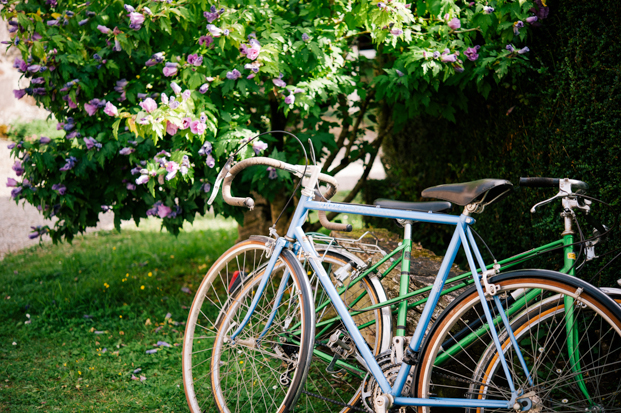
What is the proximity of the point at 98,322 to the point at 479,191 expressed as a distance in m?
3.29

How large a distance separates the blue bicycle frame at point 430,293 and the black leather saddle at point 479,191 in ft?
0.23

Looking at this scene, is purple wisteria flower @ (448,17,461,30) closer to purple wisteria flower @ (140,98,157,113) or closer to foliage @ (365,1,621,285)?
foliage @ (365,1,621,285)

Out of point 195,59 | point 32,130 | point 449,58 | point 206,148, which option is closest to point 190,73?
point 195,59

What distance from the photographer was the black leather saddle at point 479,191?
179 cm

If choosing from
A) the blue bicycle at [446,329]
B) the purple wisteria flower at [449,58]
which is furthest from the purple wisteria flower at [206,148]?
the purple wisteria flower at [449,58]

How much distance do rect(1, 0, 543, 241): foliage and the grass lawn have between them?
2.73ft

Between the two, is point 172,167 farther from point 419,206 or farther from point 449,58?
point 449,58

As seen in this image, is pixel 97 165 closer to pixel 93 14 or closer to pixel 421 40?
pixel 93 14

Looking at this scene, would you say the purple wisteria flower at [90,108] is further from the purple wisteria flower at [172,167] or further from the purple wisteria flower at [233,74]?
the purple wisteria flower at [233,74]

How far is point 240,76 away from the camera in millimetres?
3102

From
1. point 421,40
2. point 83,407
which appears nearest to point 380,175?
point 421,40

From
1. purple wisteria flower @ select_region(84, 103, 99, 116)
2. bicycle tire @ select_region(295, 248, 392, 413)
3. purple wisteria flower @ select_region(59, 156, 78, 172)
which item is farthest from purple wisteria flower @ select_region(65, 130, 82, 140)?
bicycle tire @ select_region(295, 248, 392, 413)

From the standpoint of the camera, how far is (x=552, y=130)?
2971 mm

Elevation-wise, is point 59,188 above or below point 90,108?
below
